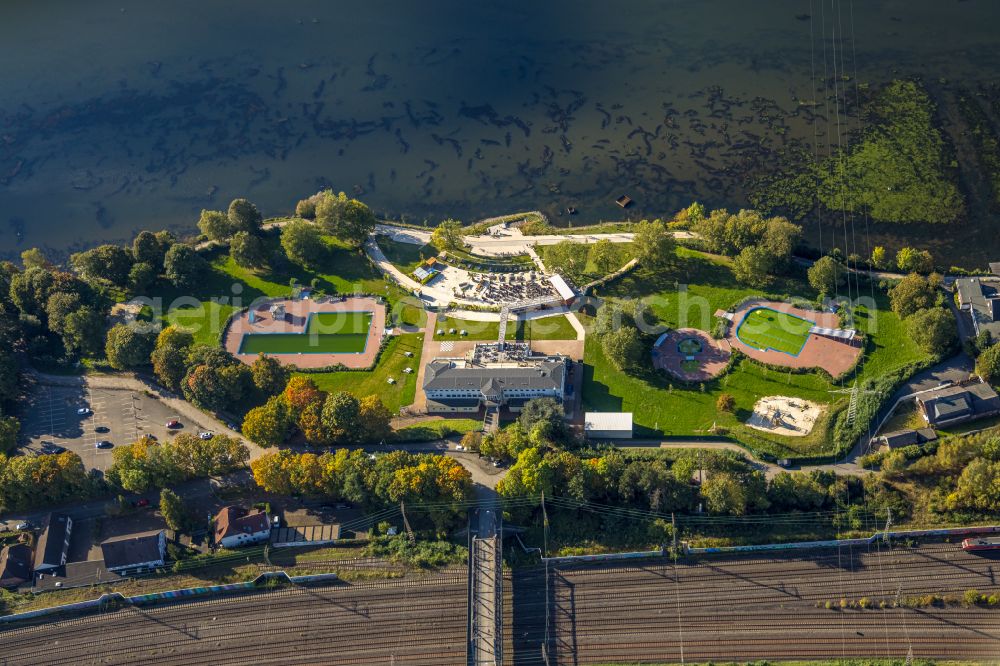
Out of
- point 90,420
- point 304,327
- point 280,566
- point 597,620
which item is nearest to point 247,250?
point 304,327

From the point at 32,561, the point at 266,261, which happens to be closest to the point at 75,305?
the point at 266,261

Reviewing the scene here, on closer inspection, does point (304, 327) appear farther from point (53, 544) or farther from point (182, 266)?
point (53, 544)

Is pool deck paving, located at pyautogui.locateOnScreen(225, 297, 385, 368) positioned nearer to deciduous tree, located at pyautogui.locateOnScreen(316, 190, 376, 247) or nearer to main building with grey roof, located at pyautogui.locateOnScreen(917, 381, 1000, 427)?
deciduous tree, located at pyautogui.locateOnScreen(316, 190, 376, 247)

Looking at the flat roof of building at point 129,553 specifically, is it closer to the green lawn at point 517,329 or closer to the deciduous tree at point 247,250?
the green lawn at point 517,329

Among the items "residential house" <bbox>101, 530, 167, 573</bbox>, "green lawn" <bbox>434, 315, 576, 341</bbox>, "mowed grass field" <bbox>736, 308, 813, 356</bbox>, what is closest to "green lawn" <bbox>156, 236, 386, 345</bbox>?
"green lawn" <bbox>434, 315, 576, 341</bbox>

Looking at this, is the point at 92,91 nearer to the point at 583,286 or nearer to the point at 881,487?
the point at 583,286

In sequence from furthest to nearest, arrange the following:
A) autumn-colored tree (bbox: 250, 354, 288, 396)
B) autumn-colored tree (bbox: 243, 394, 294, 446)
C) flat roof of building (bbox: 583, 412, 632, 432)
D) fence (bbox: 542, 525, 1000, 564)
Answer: autumn-colored tree (bbox: 250, 354, 288, 396) < autumn-colored tree (bbox: 243, 394, 294, 446) < flat roof of building (bbox: 583, 412, 632, 432) < fence (bbox: 542, 525, 1000, 564)
